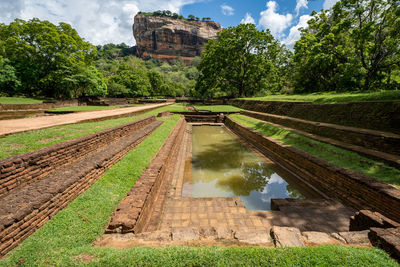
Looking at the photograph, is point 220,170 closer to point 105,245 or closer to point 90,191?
point 90,191

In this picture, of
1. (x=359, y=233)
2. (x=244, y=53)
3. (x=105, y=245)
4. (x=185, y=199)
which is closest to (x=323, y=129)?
(x=359, y=233)

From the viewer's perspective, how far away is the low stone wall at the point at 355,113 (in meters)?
5.68

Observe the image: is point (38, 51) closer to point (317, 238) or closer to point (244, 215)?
point (244, 215)

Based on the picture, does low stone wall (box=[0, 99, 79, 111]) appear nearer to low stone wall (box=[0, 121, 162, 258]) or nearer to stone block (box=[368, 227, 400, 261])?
low stone wall (box=[0, 121, 162, 258])

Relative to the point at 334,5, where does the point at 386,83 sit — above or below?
below

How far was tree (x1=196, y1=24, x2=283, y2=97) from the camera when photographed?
23.9 m

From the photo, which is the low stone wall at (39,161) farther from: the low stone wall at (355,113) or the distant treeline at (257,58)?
the distant treeline at (257,58)

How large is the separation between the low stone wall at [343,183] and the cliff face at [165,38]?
10777 cm

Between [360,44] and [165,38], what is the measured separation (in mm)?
105656

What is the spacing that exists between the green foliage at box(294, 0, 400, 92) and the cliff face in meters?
98.0

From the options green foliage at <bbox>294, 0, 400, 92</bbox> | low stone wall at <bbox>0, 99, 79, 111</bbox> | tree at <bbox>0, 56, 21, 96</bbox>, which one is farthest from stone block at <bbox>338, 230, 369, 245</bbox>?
tree at <bbox>0, 56, 21, 96</bbox>

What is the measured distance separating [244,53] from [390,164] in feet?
80.5

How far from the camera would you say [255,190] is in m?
4.84

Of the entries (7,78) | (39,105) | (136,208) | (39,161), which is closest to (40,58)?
(7,78)
